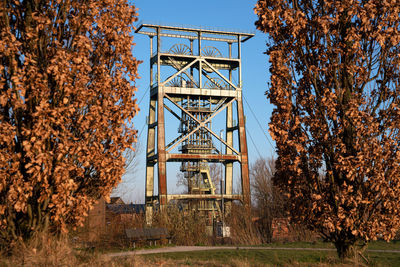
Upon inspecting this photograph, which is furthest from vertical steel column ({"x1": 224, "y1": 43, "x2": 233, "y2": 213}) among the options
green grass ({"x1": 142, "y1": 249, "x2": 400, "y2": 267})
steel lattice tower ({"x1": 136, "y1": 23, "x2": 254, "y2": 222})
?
green grass ({"x1": 142, "y1": 249, "x2": 400, "y2": 267})

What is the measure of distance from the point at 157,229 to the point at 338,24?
1713 cm

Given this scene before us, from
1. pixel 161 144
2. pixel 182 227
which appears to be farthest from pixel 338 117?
pixel 161 144

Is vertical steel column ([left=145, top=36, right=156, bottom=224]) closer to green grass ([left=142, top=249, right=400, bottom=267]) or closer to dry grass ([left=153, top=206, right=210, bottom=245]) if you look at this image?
dry grass ([left=153, top=206, right=210, bottom=245])

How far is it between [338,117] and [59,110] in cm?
719

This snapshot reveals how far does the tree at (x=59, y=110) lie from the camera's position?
10.3 m

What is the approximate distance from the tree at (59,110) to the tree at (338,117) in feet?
14.1

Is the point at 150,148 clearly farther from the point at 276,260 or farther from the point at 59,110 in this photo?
the point at 59,110

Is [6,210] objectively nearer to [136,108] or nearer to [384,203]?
[136,108]

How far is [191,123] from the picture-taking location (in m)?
46.3

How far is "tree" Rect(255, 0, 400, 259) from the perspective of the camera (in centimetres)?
1270

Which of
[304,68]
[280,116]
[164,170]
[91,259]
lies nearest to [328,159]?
[280,116]

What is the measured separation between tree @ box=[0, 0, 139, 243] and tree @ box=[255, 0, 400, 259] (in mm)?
4307

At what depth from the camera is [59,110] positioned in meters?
10.5

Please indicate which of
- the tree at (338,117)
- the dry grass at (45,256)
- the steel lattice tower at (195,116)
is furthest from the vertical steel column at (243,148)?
the dry grass at (45,256)
